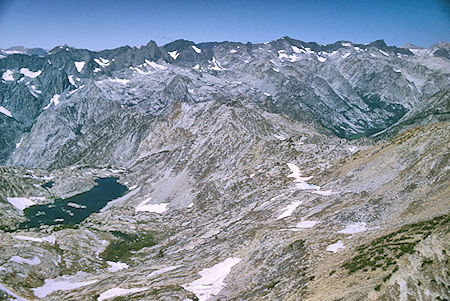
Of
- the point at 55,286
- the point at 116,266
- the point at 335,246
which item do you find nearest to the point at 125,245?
the point at 116,266

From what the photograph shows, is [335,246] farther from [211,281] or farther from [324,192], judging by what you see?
[324,192]

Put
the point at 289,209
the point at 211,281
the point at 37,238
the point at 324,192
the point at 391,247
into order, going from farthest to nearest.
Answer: the point at 37,238 < the point at 324,192 < the point at 289,209 < the point at 211,281 < the point at 391,247

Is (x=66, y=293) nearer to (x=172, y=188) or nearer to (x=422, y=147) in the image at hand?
(x=422, y=147)

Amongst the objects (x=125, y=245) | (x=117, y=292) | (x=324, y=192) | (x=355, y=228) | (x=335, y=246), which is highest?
(x=324, y=192)

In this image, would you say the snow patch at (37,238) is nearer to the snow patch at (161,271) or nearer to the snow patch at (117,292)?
the snow patch at (161,271)

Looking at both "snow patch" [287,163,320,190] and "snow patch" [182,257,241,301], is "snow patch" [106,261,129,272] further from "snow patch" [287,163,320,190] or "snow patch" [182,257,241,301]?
"snow patch" [287,163,320,190]

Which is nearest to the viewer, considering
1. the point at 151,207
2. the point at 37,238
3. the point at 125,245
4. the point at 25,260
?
the point at 25,260
